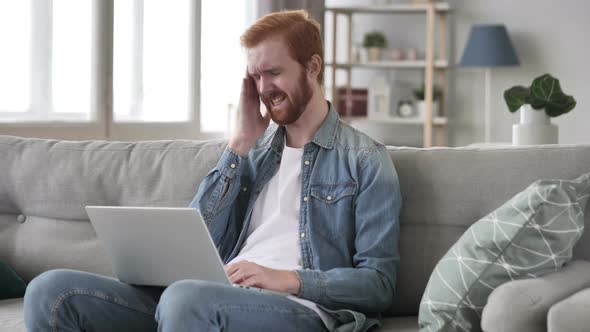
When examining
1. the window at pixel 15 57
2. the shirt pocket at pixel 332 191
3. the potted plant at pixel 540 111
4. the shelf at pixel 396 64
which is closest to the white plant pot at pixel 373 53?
the shelf at pixel 396 64

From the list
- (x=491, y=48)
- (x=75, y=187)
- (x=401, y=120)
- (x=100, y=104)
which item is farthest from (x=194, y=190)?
(x=491, y=48)

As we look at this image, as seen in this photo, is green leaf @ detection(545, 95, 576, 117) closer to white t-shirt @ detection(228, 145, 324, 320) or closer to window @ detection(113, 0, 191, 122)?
white t-shirt @ detection(228, 145, 324, 320)

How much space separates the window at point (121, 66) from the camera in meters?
3.97

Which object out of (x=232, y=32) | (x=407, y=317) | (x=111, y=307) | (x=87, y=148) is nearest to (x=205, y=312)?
(x=111, y=307)

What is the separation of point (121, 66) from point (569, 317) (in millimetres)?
3454

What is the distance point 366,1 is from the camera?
7062 millimetres

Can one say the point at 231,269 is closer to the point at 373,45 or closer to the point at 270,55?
the point at 270,55

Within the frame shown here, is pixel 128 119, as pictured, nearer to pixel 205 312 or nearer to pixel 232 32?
pixel 232 32

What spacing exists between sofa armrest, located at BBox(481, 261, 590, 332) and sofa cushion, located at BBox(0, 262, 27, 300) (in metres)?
1.34

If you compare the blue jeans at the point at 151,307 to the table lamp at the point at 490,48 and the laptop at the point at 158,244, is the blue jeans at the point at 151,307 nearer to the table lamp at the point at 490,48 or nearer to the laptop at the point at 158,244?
the laptop at the point at 158,244


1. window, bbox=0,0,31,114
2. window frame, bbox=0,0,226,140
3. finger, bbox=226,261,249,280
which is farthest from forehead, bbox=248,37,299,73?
window, bbox=0,0,31,114

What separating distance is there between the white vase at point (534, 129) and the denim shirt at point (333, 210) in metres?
1.29

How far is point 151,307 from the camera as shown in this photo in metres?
2.06

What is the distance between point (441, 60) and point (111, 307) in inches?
191
